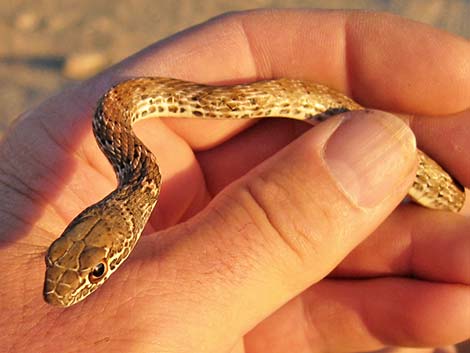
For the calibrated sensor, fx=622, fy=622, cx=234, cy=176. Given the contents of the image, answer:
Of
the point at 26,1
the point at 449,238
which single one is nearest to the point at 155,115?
the point at 449,238

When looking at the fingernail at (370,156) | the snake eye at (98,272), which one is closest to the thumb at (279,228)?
the fingernail at (370,156)

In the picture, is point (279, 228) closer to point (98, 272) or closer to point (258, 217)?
point (258, 217)

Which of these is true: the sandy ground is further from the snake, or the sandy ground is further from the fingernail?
the fingernail

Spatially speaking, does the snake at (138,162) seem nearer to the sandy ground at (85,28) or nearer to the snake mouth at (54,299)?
the snake mouth at (54,299)

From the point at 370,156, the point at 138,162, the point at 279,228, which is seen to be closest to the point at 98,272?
the point at 138,162

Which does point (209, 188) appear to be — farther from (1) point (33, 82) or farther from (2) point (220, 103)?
(1) point (33, 82)

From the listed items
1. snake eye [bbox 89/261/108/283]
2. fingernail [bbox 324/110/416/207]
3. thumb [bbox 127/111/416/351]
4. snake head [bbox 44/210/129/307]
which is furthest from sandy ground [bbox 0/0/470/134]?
fingernail [bbox 324/110/416/207]
